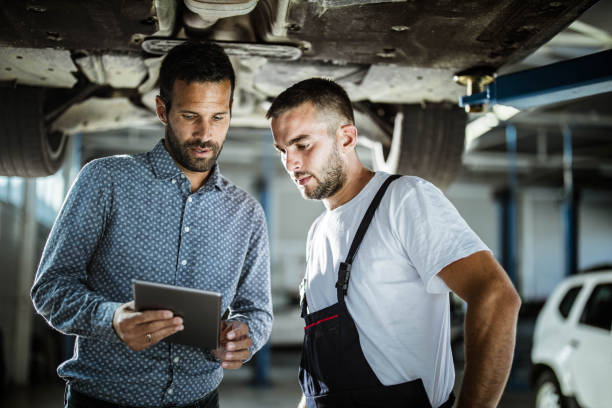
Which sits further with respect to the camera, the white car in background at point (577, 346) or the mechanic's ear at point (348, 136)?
the white car in background at point (577, 346)

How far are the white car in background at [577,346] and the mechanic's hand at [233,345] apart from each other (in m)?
3.33

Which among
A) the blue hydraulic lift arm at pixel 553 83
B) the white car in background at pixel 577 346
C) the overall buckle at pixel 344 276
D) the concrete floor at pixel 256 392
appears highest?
the blue hydraulic lift arm at pixel 553 83

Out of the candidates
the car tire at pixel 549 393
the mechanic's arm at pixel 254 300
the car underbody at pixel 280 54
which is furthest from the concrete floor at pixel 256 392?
the mechanic's arm at pixel 254 300

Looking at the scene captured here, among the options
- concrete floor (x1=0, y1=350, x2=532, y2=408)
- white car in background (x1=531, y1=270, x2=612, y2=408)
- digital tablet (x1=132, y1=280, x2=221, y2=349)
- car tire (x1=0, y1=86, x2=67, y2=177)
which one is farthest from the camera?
concrete floor (x1=0, y1=350, x2=532, y2=408)

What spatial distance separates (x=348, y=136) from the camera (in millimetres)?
1914

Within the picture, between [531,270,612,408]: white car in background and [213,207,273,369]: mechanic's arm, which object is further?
[531,270,612,408]: white car in background

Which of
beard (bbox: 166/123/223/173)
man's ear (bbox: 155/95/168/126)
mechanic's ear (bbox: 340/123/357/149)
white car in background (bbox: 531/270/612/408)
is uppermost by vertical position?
man's ear (bbox: 155/95/168/126)

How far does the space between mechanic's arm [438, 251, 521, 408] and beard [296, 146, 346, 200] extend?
0.63 meters

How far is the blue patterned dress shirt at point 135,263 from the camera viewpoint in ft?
5.40

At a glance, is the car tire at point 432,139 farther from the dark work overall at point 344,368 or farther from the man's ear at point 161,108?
the man's ear at point 161,108

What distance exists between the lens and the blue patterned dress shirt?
164 centimetres

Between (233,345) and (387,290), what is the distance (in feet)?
1.73

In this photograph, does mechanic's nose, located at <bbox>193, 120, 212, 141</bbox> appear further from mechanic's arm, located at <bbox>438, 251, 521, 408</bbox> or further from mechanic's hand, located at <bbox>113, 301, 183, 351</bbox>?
mechanic's arm, located at <bbox>438, 251, 521, 408</bbox>

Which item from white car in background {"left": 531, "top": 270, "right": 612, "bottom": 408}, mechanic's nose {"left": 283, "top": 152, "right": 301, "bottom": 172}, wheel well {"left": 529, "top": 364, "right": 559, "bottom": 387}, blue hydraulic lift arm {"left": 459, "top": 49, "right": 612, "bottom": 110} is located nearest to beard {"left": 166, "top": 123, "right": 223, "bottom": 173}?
mechanic's nose {"left": 283, "top": 152, "right": 301, "bottom": 172}
